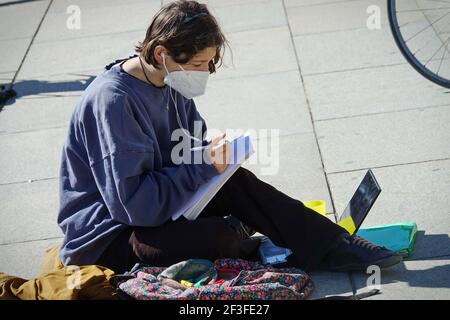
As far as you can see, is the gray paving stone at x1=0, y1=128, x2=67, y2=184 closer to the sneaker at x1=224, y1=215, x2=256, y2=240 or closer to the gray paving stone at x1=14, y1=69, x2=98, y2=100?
the gray paving stone at x1=14, y1=69, x2=98, y2=100

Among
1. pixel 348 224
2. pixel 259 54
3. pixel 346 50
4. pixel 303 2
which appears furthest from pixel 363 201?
pixel 303 2

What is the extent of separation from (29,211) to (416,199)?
210cm

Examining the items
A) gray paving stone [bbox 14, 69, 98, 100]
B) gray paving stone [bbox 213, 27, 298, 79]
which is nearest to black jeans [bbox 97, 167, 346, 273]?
gray paving stone [bbox 213, 27, 298, 79]

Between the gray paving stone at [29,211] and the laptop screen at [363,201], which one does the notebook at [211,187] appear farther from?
the gray paving stone at [29,211]

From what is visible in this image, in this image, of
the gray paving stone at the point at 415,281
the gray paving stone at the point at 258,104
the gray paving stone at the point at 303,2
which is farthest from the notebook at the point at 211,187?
the gray paving stone at the point at 303,2

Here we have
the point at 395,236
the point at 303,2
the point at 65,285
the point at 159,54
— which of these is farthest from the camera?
the point at 303,2

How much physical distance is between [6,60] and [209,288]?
4.23m

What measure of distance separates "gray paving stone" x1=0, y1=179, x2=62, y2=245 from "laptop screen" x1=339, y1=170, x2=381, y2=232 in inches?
60.6

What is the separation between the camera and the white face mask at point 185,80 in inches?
136

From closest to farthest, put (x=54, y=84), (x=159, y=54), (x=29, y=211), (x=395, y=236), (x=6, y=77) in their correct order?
1. (x=159, y=54)
2. (x=395, y=236)
3. (x=29, y=211)
4. (x=54, y=84)
5. (x=6, y=77)

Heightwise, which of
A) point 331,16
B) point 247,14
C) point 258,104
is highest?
point 247,14

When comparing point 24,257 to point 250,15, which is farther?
point 250,15

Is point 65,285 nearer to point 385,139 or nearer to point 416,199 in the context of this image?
point 416,199

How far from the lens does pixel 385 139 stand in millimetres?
4852
